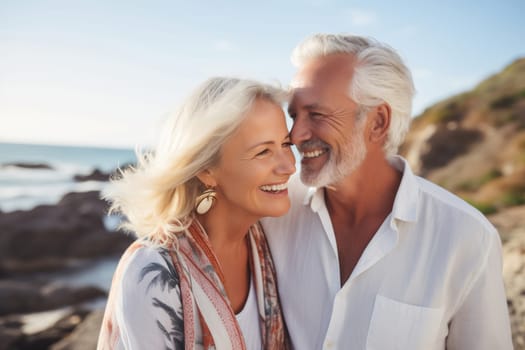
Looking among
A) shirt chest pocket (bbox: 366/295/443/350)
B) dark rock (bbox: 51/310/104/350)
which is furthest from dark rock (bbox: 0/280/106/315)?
shirt chest pocket (bbox: 366/295/443/350)

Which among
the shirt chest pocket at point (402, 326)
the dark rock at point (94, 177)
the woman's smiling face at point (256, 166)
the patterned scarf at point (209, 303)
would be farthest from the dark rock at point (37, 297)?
the dark rock at point (94, 177)

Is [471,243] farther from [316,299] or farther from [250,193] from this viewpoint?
[250,193]

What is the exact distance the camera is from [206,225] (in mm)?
2576

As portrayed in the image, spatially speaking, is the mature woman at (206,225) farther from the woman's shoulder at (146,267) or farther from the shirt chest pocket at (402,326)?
the shirt chest pocket at (402,326)

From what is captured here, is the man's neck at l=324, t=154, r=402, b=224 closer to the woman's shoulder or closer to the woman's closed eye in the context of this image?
the woman's closed eye

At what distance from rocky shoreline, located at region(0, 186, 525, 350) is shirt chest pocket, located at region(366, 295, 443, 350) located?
1.00 metres

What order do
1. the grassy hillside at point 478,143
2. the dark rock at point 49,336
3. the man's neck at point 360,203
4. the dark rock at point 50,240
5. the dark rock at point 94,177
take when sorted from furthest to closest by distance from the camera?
1. the dark rock at point 94,177
2. the dark rock at point 50,240
3. the grassy hillside at point 478,143
4. the dark rock at point 49,336
5. the man's neck at point 360,203

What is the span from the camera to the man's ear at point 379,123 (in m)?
2.89

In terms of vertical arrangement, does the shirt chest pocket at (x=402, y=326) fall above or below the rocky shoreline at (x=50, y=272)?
below

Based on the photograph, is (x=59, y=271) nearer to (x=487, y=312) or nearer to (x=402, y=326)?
(x=402, y=326)

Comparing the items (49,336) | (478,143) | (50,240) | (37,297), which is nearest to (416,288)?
(49,336)

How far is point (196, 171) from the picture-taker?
2.41 meters

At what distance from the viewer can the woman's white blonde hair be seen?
229 cm

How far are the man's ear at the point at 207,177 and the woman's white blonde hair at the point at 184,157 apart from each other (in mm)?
43
